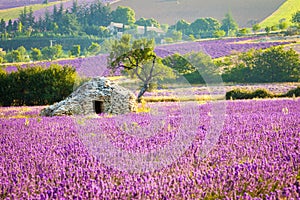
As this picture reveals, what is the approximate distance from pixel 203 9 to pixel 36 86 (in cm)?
11637

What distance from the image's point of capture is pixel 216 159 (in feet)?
14.4

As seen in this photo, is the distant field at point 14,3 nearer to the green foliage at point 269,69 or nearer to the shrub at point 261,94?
the green foliage at point 269,69

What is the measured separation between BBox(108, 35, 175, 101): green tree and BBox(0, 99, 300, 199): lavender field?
34.5 ft

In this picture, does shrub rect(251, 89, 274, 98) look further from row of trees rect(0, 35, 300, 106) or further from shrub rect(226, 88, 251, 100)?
row of trees rect(0, 35, 300, 106)

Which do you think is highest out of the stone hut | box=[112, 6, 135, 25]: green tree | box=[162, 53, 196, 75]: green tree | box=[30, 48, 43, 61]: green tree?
box=[112, 6, 135, 25]: green tree

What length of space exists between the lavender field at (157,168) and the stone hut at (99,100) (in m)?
6.31

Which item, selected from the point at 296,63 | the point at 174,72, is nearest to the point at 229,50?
the point at 296,63

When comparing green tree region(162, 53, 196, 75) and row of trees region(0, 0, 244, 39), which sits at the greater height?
row of trees region(0, 0, 244, 39)

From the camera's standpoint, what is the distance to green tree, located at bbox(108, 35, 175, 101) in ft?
55.4

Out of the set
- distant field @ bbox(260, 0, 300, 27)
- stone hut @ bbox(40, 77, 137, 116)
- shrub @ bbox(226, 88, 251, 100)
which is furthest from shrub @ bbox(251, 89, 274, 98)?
distant field @ bbox(260, 0, 300, 27)

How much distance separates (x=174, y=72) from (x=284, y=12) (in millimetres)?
94689

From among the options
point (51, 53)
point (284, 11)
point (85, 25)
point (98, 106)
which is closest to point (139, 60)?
point (98, 106)

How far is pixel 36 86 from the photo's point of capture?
73.2 ft

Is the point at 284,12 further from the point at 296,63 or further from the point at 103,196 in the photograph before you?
the point at 103,196
